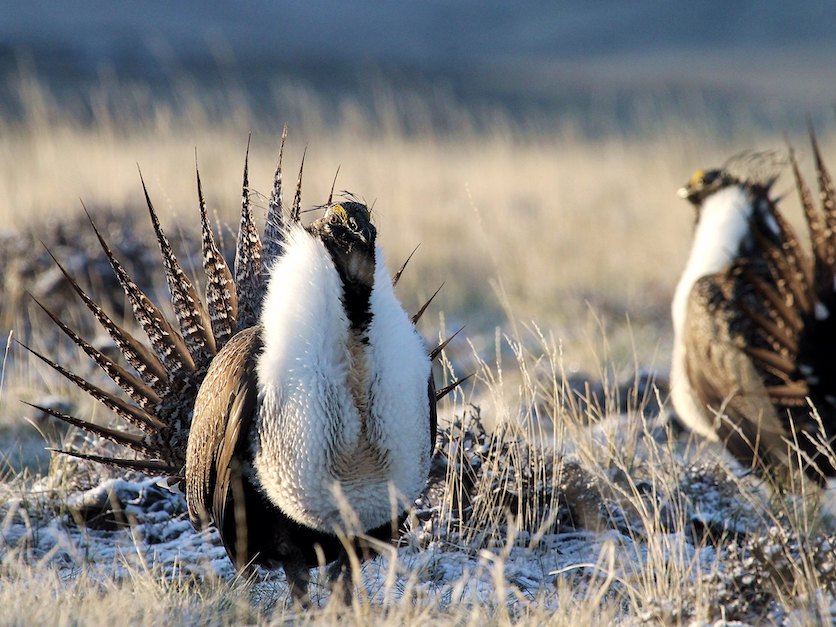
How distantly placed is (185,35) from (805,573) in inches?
1294

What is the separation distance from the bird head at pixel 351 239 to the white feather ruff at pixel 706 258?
1.67 meters

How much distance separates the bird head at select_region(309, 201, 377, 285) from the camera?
81.5 inches

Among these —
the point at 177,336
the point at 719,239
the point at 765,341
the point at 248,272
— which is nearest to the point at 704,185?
the point at 719,239

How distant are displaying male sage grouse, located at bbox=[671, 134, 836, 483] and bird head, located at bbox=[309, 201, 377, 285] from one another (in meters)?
1.41

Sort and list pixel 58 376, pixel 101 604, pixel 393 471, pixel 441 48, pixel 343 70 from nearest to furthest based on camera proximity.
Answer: pixel 101 604
pixel 393 471
pixel 58 376
pixel 343 70
pixel 441 48

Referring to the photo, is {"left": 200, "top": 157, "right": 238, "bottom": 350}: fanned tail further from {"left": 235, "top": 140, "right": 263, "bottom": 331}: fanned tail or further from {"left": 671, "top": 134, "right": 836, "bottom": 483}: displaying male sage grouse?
{"left": 671, "top": 134, "right": 836, "bottom": 483}: displaying male sage grouse

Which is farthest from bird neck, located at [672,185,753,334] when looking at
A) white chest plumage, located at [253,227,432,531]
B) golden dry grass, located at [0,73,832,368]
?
white chest plumage, located at [253,227,432,531]

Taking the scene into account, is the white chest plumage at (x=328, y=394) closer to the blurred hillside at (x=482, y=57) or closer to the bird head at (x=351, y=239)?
the bird head at (x=351, y=239)

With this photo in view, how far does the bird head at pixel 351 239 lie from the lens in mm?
2070

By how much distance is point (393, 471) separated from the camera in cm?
214

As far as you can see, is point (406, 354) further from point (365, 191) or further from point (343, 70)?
point (343, 70)

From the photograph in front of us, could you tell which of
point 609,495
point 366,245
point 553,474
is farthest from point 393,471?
point 609,495

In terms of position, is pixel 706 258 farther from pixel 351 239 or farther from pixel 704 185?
pixel 351 239

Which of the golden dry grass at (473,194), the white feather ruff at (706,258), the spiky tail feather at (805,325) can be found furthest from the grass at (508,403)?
the spiky tail feather at (805,325)
